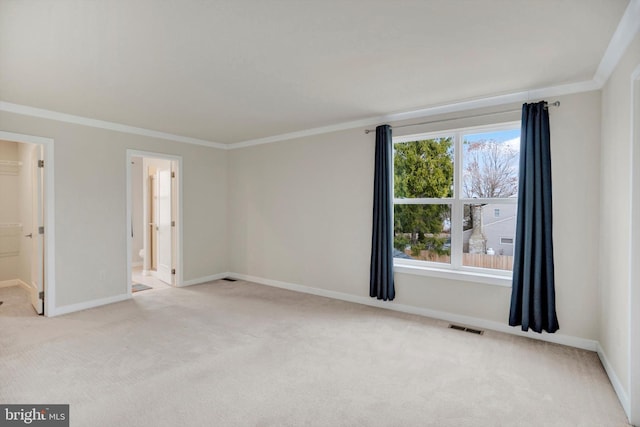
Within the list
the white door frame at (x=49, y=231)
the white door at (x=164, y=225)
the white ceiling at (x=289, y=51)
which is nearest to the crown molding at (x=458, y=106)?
the white ceiling at (x=289, y=51)

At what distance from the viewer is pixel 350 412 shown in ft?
7.27

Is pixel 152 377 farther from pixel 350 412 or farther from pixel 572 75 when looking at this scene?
pixel 572 75

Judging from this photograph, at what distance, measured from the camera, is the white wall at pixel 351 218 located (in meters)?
3.19

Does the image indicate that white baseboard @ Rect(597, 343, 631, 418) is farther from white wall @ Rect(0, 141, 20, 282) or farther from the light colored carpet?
white wall @ Rect(0, 141, 20, 282)

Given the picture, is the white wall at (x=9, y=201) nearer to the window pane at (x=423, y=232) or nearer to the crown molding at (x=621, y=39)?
the window pane at (x=423, y=232)

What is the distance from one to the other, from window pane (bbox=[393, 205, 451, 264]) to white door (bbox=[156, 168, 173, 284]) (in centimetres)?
382

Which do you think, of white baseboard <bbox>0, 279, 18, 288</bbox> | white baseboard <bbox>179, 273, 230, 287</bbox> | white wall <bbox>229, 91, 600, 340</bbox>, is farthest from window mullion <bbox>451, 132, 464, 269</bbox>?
white baseboard <bbox>0, 279, 18, 288</bbox>

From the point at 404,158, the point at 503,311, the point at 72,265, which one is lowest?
the point at 503,311

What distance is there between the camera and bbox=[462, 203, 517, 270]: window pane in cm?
371

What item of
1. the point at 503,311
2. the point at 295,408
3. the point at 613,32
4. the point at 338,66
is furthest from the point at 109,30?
the point at 503,311

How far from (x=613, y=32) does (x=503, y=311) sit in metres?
2.67

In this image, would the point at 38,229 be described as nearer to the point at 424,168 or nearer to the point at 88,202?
the point at 88,202

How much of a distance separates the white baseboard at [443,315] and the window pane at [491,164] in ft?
4.71

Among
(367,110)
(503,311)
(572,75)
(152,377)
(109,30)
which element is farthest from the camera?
(367,110)
